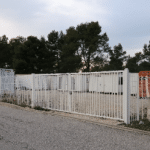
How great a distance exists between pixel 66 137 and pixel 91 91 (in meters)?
2.97

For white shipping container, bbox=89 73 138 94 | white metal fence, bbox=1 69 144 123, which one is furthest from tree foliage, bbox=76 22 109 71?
white shipping container, bbox=89 73 138 94

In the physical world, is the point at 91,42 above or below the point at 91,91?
above

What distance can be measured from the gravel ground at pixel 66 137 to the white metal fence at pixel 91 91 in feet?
3.83

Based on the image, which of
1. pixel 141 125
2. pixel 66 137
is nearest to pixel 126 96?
pixel 141 125

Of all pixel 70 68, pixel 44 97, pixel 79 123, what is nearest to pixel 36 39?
pixel 70 68

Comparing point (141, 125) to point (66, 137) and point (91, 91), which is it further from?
point (66, 137)

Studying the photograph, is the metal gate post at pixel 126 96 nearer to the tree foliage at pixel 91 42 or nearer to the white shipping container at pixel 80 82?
the white shipping container at pixel 80 82

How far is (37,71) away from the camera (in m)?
40.3

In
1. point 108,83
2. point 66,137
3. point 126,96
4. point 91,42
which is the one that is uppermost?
point 91,42

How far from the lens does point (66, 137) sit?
4973 millimetres

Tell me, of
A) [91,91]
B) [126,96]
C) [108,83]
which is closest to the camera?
[126,96]

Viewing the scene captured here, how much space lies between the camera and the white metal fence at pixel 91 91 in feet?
21.4

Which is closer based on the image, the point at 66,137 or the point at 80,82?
the point at 66,137

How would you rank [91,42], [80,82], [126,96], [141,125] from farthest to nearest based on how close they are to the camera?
[91,42] < [80,82] < [126,96] < [141,125]
